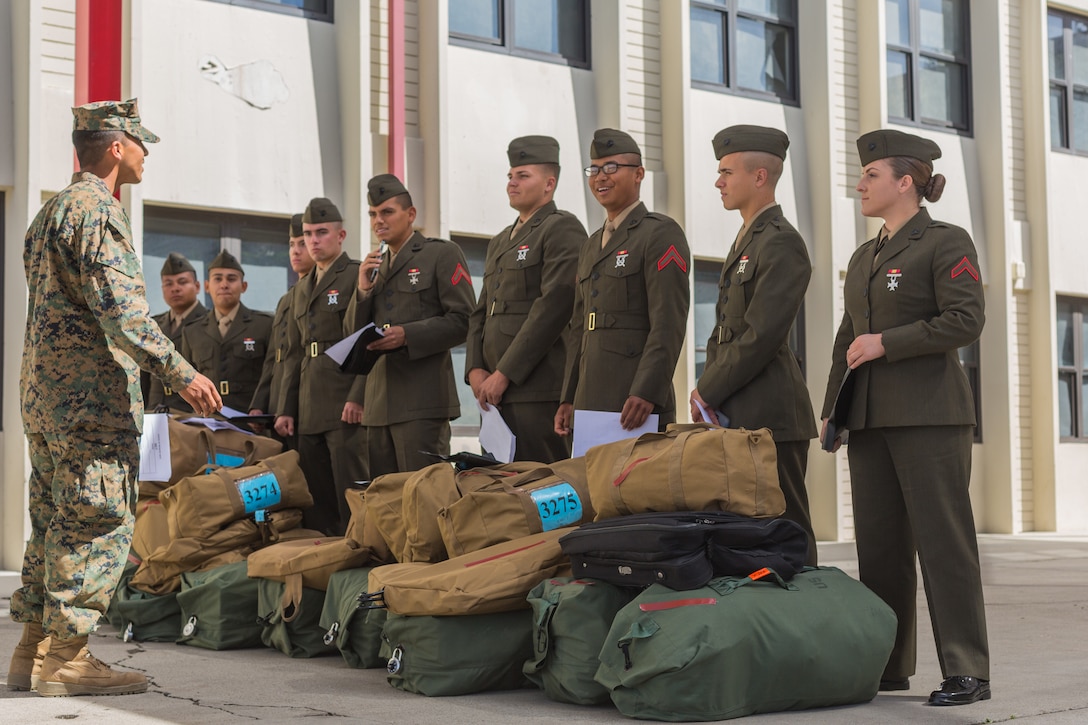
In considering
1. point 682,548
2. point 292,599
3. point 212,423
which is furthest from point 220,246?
point 682,548

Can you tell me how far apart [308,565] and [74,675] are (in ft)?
4.28

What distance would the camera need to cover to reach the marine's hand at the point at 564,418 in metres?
6.17

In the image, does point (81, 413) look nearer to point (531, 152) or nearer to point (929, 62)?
point (531, 152)

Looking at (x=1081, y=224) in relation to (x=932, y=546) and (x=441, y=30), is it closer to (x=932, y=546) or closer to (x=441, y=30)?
(x=441, y=30)

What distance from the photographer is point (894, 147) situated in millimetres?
4895

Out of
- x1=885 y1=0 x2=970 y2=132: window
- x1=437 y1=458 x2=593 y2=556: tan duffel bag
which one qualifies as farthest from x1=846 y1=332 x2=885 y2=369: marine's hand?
x1=885 y1=0 x2=970 y2=132: window

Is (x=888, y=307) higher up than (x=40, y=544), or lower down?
higher up

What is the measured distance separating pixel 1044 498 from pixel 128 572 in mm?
11382

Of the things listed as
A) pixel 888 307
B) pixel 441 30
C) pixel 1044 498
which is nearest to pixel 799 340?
pixel 1044 498

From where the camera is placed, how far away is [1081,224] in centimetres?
1636

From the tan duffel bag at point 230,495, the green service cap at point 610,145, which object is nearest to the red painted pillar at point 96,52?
the tan duffel bag at point 230,495

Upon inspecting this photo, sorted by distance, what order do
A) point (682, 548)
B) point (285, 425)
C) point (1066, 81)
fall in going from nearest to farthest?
1. point (682, 548)
2. point (285, 425)
3. point (1066, 81)

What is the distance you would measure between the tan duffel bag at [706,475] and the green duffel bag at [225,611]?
221 centimetres

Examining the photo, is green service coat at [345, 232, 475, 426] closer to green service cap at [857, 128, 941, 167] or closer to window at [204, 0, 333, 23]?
green service cap at [857, 128, 941, 167]
